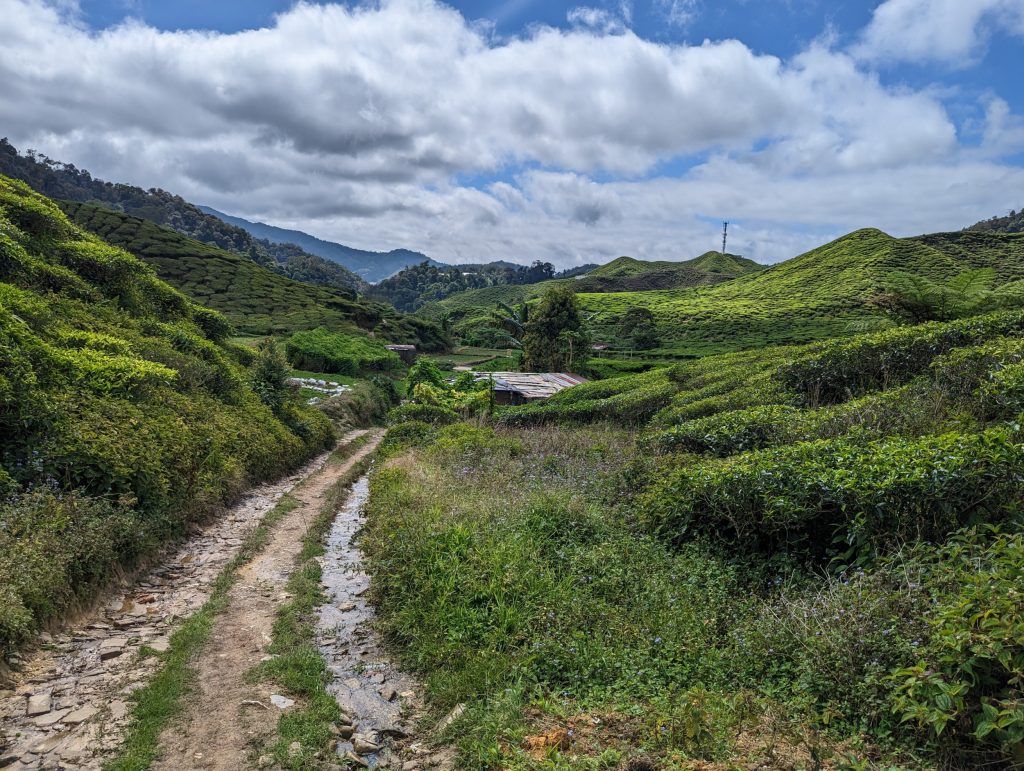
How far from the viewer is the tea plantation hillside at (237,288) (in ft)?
211

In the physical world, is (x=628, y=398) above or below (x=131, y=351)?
below

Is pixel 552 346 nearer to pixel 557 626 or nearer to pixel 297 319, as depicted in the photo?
pixel 297 319

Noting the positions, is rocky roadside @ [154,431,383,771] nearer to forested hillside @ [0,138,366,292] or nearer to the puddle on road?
the puddle on road

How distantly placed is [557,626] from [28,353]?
11.0 metres

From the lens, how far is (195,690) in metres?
5.82

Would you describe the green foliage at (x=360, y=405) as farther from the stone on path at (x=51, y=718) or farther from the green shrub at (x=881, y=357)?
the stone on path at (x=51, y=718)

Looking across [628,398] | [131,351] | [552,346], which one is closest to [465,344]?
[552,346]

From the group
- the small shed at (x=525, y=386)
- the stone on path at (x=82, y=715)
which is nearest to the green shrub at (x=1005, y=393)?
the stone on path at (x=82, y=715)

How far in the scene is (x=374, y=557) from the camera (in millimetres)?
9781

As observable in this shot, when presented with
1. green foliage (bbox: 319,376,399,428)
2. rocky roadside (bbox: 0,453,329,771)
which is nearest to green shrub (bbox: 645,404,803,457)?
rocky roadside (bbox: 0,453,329,771)

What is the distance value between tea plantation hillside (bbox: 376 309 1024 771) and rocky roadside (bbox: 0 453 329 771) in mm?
2908

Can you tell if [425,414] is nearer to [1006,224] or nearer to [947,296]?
[947,296]

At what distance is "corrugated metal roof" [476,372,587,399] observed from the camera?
3419cm

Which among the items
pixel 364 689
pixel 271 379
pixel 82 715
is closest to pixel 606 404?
pixel 271 379
